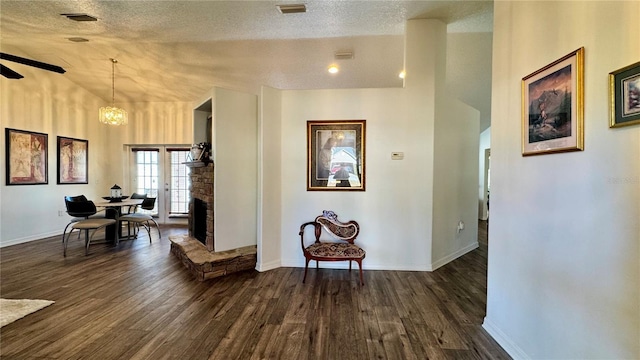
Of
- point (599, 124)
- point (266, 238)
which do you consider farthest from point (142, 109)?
point (599, 124)

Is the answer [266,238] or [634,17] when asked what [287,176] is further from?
[634,17]

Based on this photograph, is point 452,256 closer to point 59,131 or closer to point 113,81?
point 113,81

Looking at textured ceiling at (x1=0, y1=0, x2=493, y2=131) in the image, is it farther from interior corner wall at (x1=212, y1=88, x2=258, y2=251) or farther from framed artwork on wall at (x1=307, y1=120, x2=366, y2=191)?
framed artwork on wall at (x1=307, y1=120, x2=366, y2=191)

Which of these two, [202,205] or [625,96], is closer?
[625,96]

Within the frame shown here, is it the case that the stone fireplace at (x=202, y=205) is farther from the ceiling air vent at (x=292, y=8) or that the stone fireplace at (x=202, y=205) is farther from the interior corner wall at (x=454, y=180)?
the interior corner wall at (x=454, y=180)

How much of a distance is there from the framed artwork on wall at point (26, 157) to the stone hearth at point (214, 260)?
141 inches

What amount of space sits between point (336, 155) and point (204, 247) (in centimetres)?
236

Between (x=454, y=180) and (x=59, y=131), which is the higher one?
(x=59, y=131)

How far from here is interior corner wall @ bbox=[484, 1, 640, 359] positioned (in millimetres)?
1241

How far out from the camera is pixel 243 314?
98.7 inches

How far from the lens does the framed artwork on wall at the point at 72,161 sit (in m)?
5.56

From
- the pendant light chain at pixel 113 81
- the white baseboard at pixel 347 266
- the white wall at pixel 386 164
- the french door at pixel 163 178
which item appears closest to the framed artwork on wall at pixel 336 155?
the white wall at pixel 386 164

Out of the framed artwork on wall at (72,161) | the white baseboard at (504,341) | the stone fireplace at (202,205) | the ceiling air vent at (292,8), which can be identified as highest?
the ceiling air vent at (292,8)

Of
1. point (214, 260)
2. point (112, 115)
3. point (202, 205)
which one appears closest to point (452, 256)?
point (214, 260)
